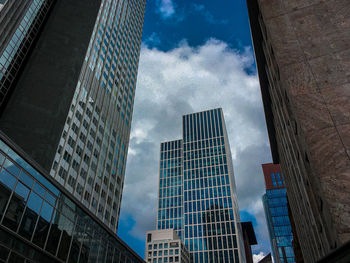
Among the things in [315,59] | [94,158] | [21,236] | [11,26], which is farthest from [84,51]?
[315,59]

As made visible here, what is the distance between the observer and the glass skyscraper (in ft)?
Answer: 475

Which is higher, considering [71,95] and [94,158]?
[71,95]

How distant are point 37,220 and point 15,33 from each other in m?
52.8

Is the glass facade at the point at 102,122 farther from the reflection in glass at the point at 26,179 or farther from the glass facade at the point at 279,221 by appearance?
the glass facade at the point at 279,221

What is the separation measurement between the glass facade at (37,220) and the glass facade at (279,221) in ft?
382

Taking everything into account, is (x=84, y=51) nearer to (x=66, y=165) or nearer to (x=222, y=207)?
(x=66, y=165)

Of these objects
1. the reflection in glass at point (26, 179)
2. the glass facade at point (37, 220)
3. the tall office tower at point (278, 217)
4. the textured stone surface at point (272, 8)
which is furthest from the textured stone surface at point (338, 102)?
the tall office tower at point (278, 217)

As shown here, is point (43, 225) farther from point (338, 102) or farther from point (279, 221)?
point (279, 221)

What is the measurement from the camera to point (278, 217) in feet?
454

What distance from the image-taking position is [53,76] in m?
60.0

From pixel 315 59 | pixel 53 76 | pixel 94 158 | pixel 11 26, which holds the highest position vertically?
pixel 11 26

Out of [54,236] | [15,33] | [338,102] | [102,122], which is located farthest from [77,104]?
[338,102]

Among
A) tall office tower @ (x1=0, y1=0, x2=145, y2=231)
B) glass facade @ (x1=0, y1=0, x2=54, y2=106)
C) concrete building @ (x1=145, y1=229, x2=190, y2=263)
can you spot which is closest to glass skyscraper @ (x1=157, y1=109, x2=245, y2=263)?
concrete building @ (x1=145, y1=229, x2=190, y2=263)

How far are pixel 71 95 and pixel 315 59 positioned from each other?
5105cm
